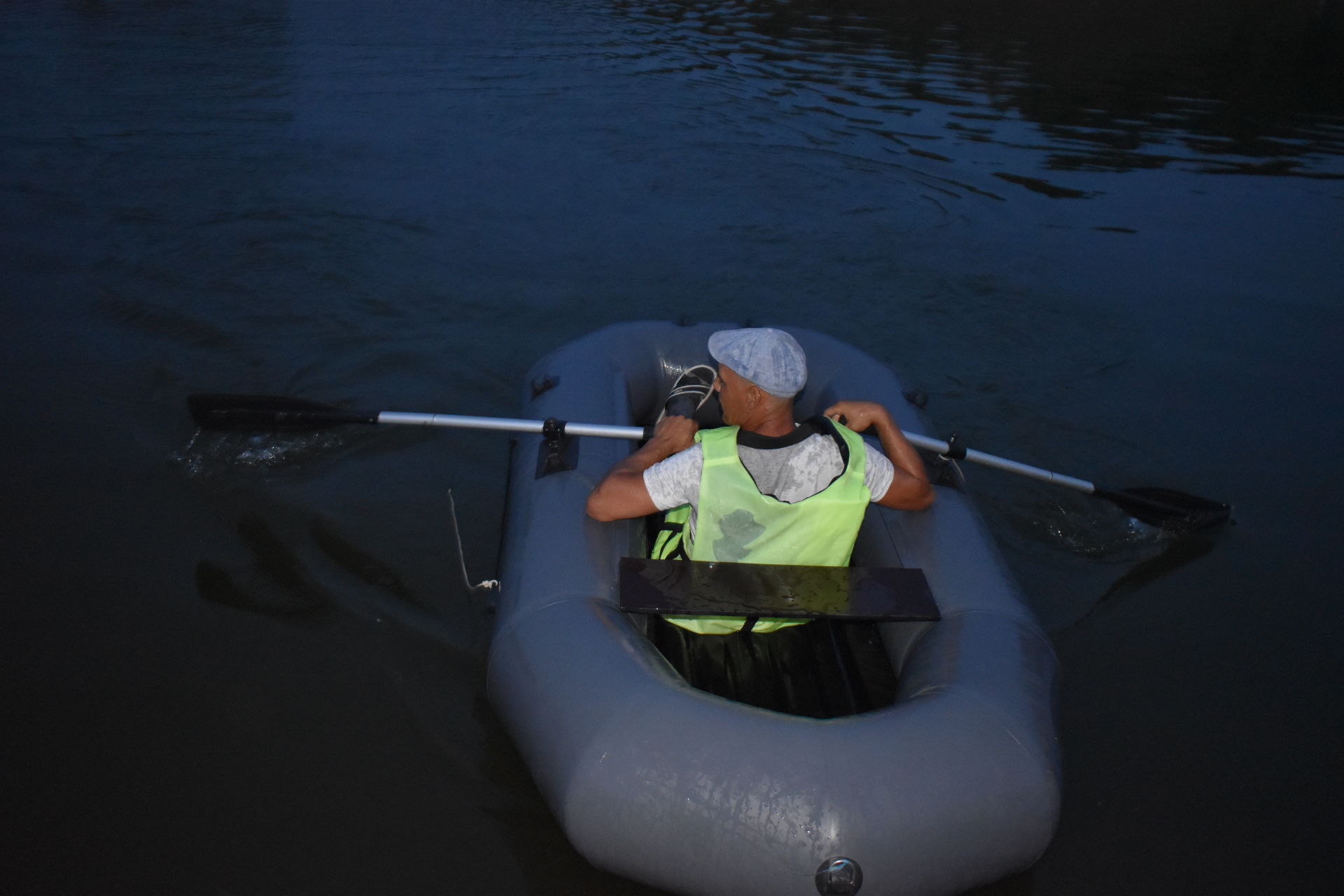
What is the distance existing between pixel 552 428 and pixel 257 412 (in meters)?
1.52

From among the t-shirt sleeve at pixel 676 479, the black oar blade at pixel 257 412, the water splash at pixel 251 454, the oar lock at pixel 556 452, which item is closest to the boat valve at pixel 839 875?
the t-shirt sleeve at pixel 676 479

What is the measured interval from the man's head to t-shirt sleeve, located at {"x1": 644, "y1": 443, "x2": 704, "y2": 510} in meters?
0.17

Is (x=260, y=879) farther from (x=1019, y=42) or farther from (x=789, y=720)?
(x=1019, y=42)

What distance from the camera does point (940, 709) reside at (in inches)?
99.7

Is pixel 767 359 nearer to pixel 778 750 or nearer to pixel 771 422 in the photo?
pixel 771 422

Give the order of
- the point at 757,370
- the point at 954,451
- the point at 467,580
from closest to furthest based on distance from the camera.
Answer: the point at 757,370 < the point at 954,451 < the point at 467,580

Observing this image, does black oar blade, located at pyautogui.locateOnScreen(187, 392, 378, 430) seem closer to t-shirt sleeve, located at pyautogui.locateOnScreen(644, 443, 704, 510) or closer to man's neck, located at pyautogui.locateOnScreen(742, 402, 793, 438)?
t-shirt sleeve, located at pyautogui.locateOnScreen(644, 443, 704, 510)

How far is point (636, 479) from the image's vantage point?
2902 mm

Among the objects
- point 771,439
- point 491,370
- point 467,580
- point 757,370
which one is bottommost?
point 467,580

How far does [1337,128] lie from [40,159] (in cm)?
1459

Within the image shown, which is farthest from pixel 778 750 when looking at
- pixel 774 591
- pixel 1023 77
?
pixel 1023 77

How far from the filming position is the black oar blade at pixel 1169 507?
4379mm

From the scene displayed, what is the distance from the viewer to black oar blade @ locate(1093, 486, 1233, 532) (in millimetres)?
4379

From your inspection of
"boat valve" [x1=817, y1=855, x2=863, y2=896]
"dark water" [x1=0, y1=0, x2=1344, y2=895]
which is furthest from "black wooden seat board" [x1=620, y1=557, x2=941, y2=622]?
"dark water" [x1=0, y1=0, x2=1344, y2=895]
